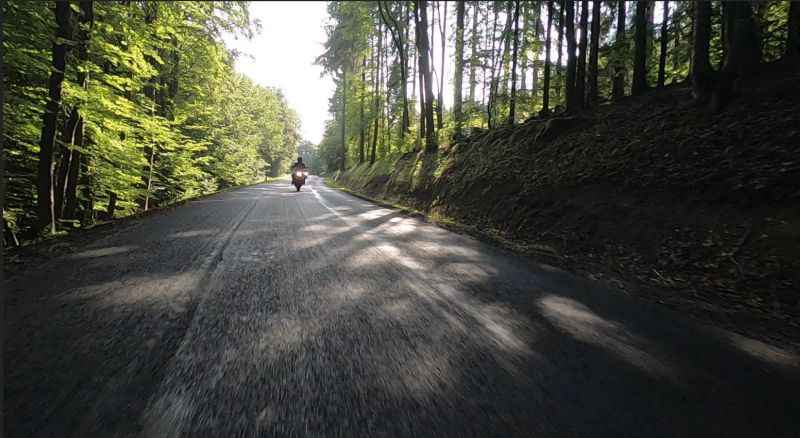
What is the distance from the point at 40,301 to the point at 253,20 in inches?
472

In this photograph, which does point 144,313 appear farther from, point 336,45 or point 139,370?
point 336,45

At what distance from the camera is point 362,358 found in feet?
7.59

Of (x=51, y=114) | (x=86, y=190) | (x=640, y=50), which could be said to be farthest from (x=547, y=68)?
(x=86, y=190)

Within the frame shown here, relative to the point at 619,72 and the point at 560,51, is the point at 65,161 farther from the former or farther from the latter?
the point at 560,51

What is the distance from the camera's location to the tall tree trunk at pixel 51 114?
23.2ft

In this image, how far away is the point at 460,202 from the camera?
432 inches

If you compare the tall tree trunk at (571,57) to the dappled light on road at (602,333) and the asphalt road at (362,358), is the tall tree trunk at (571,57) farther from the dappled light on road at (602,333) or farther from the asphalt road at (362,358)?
the dappled light on road at (602,333)

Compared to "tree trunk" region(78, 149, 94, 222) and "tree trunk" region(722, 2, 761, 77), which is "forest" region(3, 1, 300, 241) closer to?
"tree trunk" region(78, 149, 94, 222)

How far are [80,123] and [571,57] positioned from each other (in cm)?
1319

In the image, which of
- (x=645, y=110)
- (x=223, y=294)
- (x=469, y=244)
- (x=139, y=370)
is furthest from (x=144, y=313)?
(x=645, y=110)

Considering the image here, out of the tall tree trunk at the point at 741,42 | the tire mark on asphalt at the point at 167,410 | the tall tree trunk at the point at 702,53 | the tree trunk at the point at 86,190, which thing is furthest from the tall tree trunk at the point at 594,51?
the tree trunk at the point at 86,190

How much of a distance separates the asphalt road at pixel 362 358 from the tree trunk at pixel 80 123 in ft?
19.3

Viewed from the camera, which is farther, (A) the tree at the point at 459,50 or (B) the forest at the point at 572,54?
(A) the tree at the point at 459,50

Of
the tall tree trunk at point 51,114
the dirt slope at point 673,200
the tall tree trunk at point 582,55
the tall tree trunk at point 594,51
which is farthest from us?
the tall tree trunk at point 594,51
